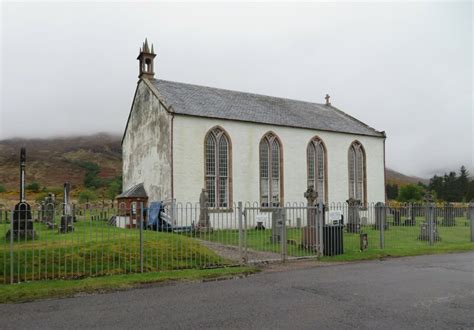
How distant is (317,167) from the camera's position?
34.2 m

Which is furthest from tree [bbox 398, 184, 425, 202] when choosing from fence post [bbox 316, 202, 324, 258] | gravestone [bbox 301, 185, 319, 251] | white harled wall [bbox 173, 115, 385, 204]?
fence post [bbox 316, 202, 324, 258]

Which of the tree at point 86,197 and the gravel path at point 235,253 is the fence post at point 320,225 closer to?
the gravel path at point 235,253

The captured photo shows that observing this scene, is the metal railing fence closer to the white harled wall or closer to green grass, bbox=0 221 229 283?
green grass, bbox=0 221 229 283

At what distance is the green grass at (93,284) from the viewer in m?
9.44

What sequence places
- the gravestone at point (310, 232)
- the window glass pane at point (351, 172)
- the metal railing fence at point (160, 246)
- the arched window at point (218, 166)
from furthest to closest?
1. the window glass pane at point (351, 172)
2. the arched window at point (218, 166)
3. the gravestone at point (310, 232)
4. the metal railing fence at point (160, 246)

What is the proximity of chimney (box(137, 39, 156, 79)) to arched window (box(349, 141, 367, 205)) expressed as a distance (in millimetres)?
18347

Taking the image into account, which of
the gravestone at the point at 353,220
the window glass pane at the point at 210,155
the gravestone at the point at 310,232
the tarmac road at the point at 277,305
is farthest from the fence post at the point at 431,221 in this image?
the window glass pane at the point at 210,155

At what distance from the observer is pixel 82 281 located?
10664 mm

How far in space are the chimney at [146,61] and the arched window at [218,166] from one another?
7711 mm

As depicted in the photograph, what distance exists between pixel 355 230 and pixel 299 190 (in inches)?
306

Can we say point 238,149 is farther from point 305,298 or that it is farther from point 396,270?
point 305,298

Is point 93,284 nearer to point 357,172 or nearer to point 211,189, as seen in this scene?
point 211,189

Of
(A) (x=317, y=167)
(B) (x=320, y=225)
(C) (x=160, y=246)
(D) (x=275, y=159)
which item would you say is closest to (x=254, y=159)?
(D) (x=275, y=159)

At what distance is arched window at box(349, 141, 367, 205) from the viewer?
3666cm
